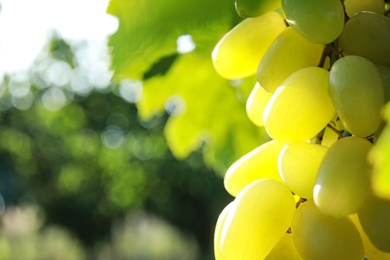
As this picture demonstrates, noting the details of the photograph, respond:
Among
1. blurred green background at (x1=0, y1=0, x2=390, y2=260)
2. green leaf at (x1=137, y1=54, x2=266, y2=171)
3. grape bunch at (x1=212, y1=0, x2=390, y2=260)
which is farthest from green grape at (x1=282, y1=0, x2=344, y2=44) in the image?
blurred green background at (x1=0, y1=0, x2=390, y2=260)

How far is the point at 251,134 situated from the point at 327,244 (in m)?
0.41

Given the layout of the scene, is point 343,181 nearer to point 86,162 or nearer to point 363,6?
point 363,6

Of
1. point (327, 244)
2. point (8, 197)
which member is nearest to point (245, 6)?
point (327, 244)

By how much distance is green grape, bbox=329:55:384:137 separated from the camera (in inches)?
13.0

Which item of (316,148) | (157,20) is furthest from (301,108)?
(157,20)

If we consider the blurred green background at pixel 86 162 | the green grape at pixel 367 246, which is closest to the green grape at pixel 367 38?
the green grape at pixel 367 246

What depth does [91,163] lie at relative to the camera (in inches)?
413

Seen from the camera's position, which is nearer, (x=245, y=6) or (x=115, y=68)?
(x=245, y=6)

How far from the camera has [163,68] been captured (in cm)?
68

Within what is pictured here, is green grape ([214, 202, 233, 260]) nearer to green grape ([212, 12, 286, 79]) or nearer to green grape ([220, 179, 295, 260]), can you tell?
green grape ([220, 179, 295, 260])

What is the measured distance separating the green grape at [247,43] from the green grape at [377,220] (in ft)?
0.55

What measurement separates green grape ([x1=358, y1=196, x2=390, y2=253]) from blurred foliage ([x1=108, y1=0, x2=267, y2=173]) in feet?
0.79

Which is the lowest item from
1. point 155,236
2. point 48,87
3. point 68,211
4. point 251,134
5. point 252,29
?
point 155,236

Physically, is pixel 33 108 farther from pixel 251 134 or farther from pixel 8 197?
pixel 251 134
